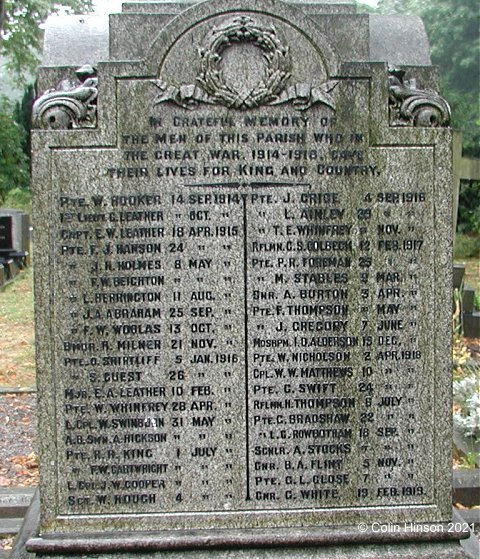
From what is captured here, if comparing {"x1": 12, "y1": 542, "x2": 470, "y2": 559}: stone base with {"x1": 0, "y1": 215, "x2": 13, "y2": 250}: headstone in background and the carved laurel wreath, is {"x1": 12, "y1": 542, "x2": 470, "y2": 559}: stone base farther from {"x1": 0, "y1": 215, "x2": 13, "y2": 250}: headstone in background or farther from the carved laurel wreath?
{"x1": 0, "y1": 215, "x2": 13, "y2": 250}: headstone in background

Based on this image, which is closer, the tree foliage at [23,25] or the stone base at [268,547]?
the stone base at [268,547]

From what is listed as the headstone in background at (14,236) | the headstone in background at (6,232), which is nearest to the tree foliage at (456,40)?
the headstone in background at (14,236)

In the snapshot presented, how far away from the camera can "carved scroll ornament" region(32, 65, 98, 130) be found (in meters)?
3.84

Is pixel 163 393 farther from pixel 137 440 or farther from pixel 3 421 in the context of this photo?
pixel 3 421

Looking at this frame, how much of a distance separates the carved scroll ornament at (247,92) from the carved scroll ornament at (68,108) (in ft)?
1.05

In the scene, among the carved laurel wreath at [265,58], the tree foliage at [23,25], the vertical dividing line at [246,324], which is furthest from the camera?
the tree foliage at [23,25]

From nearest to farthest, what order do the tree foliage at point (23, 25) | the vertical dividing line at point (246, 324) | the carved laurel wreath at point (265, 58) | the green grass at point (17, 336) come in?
the carved laurel wreath at point (265, 58) < the vertical dividing line at point (246, 324) < the green grass at point (17, 336) < the tree foliage at point (23, 25)

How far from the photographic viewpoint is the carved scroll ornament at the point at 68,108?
384 cm

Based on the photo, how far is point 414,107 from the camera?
3.92 meters

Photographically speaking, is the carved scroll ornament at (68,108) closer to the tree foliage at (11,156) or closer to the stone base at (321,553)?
the stone base at (321,553)

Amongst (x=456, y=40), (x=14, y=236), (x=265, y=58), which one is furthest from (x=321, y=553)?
(x=456, y=40)

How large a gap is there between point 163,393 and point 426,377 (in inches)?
52.2

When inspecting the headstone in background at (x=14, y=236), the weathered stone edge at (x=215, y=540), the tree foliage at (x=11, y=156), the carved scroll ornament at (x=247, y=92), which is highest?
the tree foliage at (x=11, y=156)

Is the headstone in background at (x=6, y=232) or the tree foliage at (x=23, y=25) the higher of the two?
the tree foliage at (x=23, y=25)
